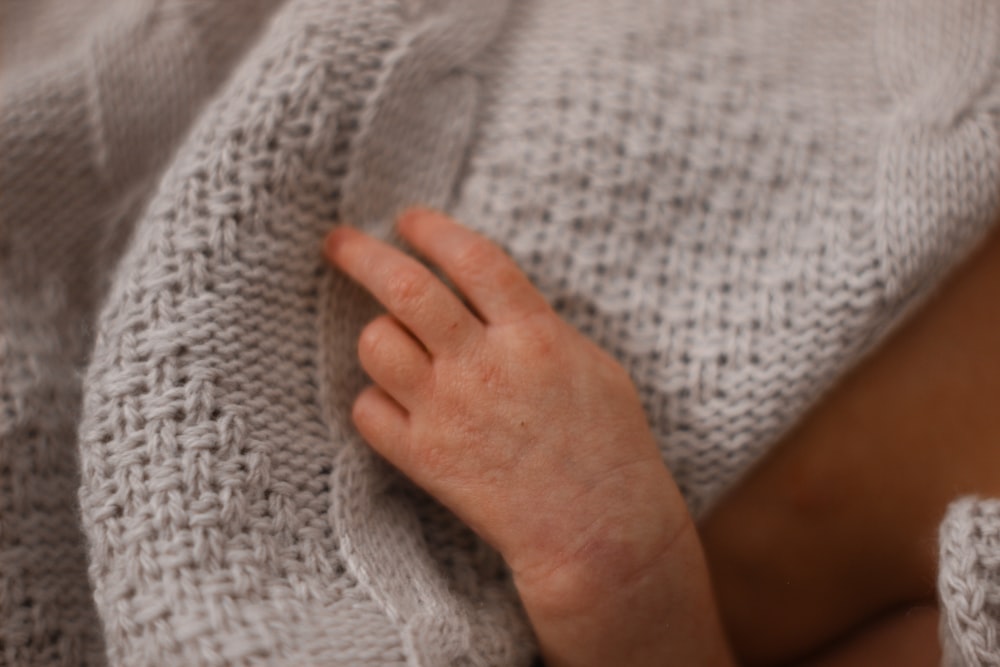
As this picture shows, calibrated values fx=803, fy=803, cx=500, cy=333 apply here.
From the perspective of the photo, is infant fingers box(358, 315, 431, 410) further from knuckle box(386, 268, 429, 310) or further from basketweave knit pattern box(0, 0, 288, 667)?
basketweave knit pattern box(0, 0, 288, 667)

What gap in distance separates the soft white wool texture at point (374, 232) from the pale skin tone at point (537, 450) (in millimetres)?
54

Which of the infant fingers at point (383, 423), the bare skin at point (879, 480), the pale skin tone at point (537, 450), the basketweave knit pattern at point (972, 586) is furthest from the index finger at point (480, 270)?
the basketweave knit pattern at point (972, 586)

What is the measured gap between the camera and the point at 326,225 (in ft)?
2.52

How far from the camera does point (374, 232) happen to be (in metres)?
0.79

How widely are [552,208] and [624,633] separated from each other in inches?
15.9

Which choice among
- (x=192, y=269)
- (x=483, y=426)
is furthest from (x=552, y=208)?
(x=192, y=269)

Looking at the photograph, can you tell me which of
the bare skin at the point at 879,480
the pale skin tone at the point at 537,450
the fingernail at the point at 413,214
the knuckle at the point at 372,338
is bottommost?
the bare skin at the point at 879,480

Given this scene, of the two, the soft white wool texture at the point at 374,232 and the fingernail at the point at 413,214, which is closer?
the soft white wool texture at the point at 374,232

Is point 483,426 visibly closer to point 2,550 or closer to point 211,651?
point 211,651

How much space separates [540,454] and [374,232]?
0.28 meters

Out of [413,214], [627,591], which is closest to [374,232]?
[413,214]

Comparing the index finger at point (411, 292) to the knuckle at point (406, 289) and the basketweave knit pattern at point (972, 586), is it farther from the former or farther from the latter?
the basketweave knit pattern at point (972, 586)

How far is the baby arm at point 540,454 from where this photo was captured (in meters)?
0.68

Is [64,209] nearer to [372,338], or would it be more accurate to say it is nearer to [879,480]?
[372,338]
